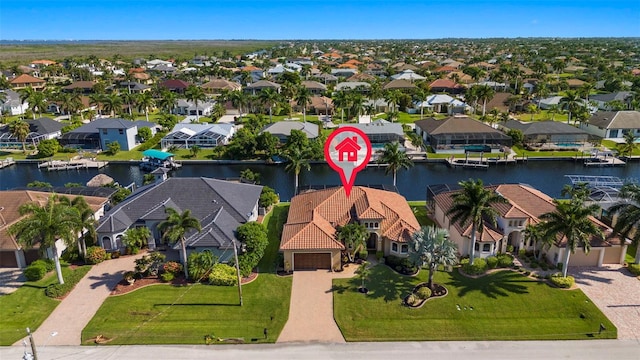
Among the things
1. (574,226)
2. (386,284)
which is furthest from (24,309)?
(574,226)

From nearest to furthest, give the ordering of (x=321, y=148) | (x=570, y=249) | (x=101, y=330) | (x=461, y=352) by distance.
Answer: (x=461, y=352), (x=101, y=330), (x=570, y=249), (x=321, y=148)

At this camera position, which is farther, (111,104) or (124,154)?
(111,104)

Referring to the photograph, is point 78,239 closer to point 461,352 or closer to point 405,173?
point 461,352

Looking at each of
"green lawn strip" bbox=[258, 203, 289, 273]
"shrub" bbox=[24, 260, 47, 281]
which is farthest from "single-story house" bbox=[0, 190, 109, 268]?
"green lawn strip" bbox=[258, 203, 289, 273]

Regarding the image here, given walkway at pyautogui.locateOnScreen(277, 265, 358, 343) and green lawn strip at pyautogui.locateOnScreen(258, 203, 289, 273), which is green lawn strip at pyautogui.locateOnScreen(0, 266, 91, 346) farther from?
walkway at pyautogui.locateOnScreen(277, 265, 358, 343)

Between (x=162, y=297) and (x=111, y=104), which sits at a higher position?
(x=111, y=104)

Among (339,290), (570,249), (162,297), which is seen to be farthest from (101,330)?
(570,249)

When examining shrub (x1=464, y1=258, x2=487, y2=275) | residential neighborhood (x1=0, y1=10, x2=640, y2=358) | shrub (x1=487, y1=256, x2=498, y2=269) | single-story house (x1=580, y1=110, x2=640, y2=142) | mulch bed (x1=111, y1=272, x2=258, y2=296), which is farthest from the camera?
single-story house (x1=580, y1=110, x2=640, y2=142)

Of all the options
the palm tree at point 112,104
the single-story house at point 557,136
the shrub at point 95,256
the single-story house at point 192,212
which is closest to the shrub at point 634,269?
the single-story house at point 192,212
